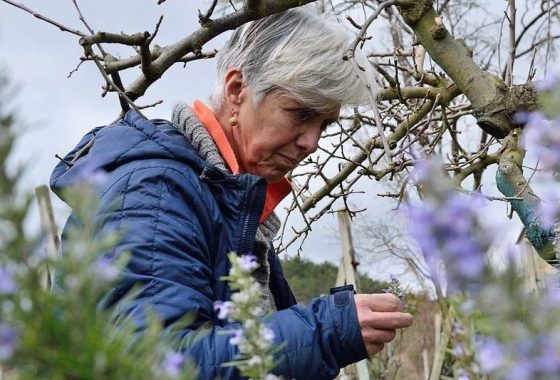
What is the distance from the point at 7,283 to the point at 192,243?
1240mm

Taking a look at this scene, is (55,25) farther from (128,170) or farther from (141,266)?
(141,266)

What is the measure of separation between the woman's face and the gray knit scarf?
4.9 inches

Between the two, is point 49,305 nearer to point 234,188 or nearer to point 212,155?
point 234,188

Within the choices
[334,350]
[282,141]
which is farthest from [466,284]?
[282,141]

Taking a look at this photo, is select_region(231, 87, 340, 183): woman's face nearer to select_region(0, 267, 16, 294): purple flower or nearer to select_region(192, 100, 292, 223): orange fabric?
select_region(192, 100, 292, 223): orange fabric

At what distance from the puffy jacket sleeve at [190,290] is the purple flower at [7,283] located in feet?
3.20

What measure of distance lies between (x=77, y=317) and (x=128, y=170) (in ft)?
4.30

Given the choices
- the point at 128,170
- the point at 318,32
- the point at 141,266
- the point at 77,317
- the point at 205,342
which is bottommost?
the point at 77,317

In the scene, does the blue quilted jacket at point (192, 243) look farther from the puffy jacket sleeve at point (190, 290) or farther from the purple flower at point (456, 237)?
the purple flower at point (456, 237)

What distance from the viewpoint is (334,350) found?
1.68 meters

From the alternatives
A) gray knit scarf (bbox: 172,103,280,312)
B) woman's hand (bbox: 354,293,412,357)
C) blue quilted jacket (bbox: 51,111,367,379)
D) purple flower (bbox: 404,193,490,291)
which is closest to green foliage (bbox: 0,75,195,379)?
purple flower (bbox: 404,193,490,291)

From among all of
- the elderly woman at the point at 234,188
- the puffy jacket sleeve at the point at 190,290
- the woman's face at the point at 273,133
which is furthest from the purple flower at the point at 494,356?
the woman's face at the point at 273,133

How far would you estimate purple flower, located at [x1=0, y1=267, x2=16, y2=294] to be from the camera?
508 mm

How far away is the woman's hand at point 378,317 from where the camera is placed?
65.5 inches
